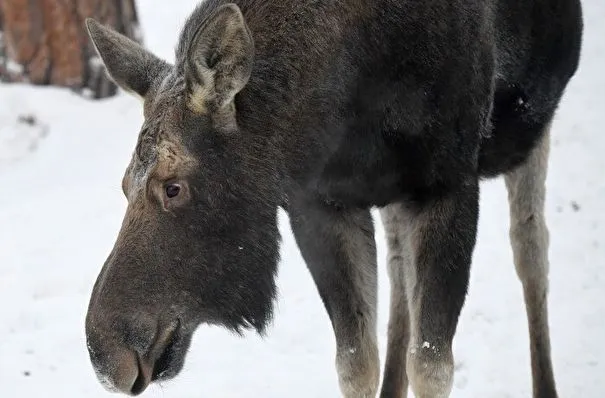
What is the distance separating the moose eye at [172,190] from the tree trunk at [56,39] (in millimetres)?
5758

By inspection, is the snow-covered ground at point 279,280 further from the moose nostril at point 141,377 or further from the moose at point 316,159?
the moose nostril at point 141,377

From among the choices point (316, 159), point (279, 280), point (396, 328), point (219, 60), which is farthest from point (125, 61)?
point (279, 280)

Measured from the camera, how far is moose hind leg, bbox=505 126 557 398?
5.91 meters

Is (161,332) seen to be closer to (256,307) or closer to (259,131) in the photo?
(256,307)

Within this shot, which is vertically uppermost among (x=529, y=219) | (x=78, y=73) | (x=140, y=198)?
(x=140, y=198)

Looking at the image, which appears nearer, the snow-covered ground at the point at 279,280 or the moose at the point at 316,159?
the moose at the point at 316,159

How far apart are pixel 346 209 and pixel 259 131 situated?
39.4 inches

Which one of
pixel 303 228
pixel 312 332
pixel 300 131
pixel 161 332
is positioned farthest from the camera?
pixel 312 332

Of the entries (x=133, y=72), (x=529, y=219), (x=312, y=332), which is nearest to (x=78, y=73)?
(x=312, y=332)

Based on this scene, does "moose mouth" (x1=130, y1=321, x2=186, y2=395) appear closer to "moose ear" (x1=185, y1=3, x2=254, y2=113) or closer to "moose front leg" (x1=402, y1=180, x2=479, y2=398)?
"moose ear" (x1=185, y1=3, x2=254, y2=113)

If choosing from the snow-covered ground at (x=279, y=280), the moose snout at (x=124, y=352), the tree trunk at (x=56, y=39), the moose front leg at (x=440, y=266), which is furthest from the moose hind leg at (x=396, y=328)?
the tree trunk at (x=56, y=39)

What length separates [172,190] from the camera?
12.2 feet

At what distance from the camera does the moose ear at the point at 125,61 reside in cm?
407

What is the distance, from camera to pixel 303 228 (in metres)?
4.77
